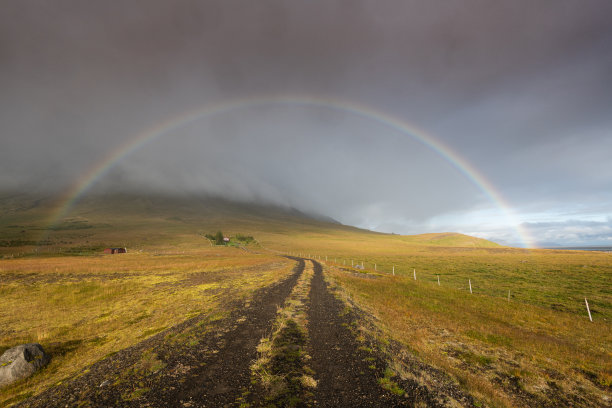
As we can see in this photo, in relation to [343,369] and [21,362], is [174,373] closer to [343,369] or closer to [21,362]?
[343,369]

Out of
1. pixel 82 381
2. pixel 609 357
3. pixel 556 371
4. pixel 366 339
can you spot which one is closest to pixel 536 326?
pixel 609 357

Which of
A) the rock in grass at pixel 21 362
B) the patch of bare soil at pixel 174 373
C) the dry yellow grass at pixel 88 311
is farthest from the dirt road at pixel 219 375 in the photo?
the rock in grass at pixel 21 362

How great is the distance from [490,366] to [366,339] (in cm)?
545

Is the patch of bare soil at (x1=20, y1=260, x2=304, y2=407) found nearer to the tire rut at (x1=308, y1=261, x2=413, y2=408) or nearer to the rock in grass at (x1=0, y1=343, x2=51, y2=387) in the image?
the tire rut at (x1=308, y1=261, x2=413, y2=408)

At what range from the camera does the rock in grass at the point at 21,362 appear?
29.3 ft

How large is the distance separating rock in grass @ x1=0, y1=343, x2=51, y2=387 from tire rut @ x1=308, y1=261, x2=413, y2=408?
11016mm

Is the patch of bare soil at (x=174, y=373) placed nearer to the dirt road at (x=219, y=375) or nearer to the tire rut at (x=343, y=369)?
the dirt road at (x=219, y=375)

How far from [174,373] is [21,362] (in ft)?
22.8

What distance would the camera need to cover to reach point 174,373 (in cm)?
795

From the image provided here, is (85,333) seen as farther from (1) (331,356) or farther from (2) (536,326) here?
(2) (536,326)

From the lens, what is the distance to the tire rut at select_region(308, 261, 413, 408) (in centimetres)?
654

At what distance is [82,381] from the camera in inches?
308

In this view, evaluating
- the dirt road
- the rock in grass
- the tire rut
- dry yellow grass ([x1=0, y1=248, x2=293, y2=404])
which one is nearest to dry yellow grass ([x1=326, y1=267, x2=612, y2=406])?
the tire rut

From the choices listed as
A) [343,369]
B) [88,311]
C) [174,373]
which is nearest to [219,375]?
[174,373]
